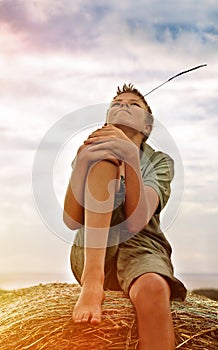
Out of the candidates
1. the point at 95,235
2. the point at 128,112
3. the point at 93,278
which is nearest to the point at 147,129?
the point at 128,112

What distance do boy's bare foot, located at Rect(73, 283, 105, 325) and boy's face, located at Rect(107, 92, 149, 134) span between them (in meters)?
0.73

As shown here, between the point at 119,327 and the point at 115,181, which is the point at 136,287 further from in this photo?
the point at 115,181

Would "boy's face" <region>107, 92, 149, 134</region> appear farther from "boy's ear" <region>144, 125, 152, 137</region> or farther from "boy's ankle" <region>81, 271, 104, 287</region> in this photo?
"boy's ankle" <region>81, 271, 104, 287</region>

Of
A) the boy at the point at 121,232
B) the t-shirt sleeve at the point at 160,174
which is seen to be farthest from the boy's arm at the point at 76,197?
the t-shirt sleeve at the point at 160,174

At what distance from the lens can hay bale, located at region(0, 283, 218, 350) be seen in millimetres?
2537

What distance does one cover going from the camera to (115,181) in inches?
99.9

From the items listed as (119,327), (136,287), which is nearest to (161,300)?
(136,287)

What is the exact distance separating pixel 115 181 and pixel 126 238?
0.77 ft

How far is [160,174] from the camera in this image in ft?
9.22

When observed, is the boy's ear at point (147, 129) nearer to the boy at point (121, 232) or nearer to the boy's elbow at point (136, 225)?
the boy at point (121, 232)

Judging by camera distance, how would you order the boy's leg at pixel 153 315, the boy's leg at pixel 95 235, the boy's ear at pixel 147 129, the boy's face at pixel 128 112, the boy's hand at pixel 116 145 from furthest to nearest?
the boy's ear at pixel 147 129, the boy's face at pixel 128 112, the boy's hand at pixel 116 145, the boy's leg at pixel 95 235, the boy's leg at pixel 153 315

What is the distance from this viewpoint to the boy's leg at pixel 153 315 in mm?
2285

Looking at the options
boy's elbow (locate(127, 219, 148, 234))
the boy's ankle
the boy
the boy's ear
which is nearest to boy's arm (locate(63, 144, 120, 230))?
the boy

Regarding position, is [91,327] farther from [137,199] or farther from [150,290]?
[137,199]
